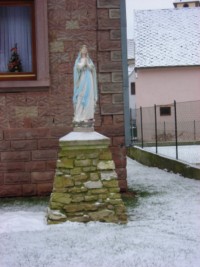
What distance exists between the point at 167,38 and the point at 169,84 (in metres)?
2.95

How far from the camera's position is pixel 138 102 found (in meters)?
28.9

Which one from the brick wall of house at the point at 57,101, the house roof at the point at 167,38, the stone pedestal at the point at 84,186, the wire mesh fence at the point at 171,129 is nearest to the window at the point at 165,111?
the wire mesh fence at the point at 171,129

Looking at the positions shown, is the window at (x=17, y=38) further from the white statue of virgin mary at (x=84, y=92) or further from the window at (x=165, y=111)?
the window at (x=165, y=111)

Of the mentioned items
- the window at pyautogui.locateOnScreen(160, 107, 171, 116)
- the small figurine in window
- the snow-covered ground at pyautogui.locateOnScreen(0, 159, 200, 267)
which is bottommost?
the snow-covered ground at pyautogui.locateOnScreen(0, 159, 200, 267)

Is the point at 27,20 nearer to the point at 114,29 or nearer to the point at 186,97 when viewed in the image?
the point at 114,29

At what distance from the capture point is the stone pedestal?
700cm

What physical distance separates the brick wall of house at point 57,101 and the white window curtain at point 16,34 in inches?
21.0

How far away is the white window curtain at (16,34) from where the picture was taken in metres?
9.72

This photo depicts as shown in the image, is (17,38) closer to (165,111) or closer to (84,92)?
(84,92)

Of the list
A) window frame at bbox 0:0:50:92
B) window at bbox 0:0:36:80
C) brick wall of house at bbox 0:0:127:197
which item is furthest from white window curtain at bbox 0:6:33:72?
brick wall of house at bbox 0:0:127:197

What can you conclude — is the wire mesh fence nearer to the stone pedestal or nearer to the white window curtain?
the white window curtain

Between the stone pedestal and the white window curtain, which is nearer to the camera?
the stone pedestal

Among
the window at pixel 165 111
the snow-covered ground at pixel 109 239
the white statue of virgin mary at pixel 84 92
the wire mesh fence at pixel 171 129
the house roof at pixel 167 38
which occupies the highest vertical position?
the house roof at pixel 167 38

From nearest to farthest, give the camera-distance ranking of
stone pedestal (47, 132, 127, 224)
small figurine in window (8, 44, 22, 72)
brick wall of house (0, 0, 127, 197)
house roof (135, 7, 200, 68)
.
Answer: stone pedestal (47, 132, 127, 224) < brick wall of house (0, 0, 127, 197) < small figurine in window (8, 44, 22, 72) < house roof (135, 7, 200, 68)
